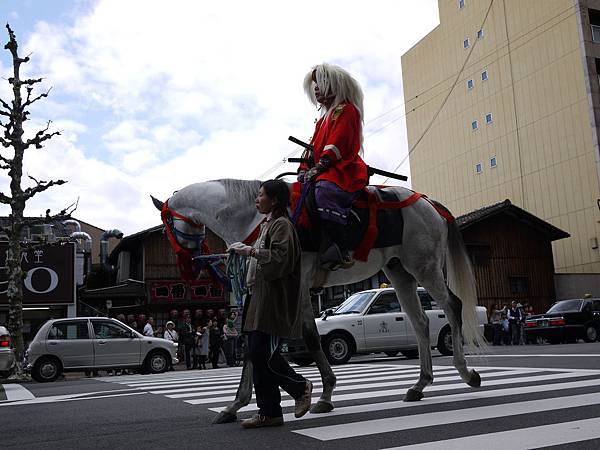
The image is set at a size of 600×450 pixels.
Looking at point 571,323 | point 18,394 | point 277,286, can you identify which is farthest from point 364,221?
point 571,323

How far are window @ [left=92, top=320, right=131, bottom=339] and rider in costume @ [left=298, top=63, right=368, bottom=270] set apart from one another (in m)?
13.3

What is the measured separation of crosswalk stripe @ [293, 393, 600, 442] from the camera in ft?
12.8

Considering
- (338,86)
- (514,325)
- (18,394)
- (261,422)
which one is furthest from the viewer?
(514,325)

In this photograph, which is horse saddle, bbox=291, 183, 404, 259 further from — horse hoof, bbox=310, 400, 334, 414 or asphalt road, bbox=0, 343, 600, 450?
asphalt road, bbox=0, 343, 600, 450

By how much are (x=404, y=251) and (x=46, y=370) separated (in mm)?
13552

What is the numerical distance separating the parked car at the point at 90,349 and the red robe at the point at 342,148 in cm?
1324

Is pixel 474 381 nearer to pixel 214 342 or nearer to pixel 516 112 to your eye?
pixel 214 342

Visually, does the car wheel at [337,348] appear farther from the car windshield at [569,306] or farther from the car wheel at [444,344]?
the car windshield at [569,306]

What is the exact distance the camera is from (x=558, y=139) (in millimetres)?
34031

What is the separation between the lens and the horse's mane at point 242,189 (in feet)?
18.5

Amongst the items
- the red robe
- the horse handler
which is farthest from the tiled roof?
the horse handler

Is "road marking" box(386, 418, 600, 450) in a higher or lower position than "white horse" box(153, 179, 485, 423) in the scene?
lower

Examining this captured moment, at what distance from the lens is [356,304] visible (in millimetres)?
16219

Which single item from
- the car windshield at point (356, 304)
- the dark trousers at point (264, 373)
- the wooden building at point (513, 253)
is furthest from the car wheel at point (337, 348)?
the wooden building at point (513, 253)
